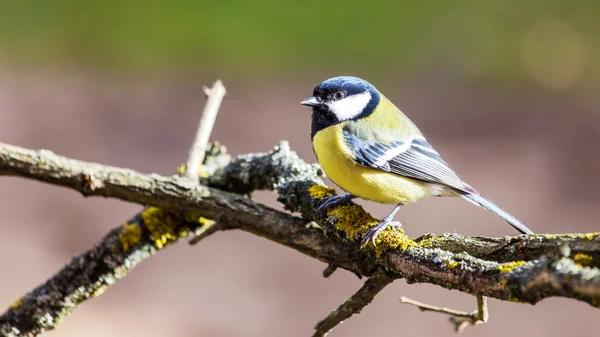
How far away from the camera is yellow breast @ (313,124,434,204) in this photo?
5.36 ft

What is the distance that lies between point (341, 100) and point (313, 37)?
13.0 ft

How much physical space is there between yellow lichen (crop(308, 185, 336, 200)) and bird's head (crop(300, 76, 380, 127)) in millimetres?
193

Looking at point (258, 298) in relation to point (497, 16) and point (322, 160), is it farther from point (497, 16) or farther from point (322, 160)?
point (497, 16)

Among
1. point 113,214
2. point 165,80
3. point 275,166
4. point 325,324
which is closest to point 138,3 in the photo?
point 165,80

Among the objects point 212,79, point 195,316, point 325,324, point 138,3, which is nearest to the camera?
point 325,324

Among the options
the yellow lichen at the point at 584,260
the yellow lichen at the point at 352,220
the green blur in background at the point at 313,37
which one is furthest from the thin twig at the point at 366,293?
the green blur in background at the point at 313,37

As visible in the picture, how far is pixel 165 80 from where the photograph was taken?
5086mm

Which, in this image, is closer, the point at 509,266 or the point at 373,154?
the point at 509,266

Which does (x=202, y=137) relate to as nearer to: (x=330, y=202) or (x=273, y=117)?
(x=330, y=202)

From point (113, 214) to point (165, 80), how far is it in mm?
1841

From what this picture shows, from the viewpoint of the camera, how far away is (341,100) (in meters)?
1.79

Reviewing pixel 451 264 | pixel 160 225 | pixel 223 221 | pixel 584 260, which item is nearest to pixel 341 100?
pixel 223 221

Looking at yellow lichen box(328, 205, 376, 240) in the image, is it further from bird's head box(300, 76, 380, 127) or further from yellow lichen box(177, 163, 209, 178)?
yellow lichen box(177, 163, 209, 178)

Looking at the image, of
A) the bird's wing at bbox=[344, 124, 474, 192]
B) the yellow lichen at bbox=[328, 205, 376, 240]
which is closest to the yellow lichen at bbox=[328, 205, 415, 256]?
the yellow lichen at bbox=[328, 205, 376, 240]
